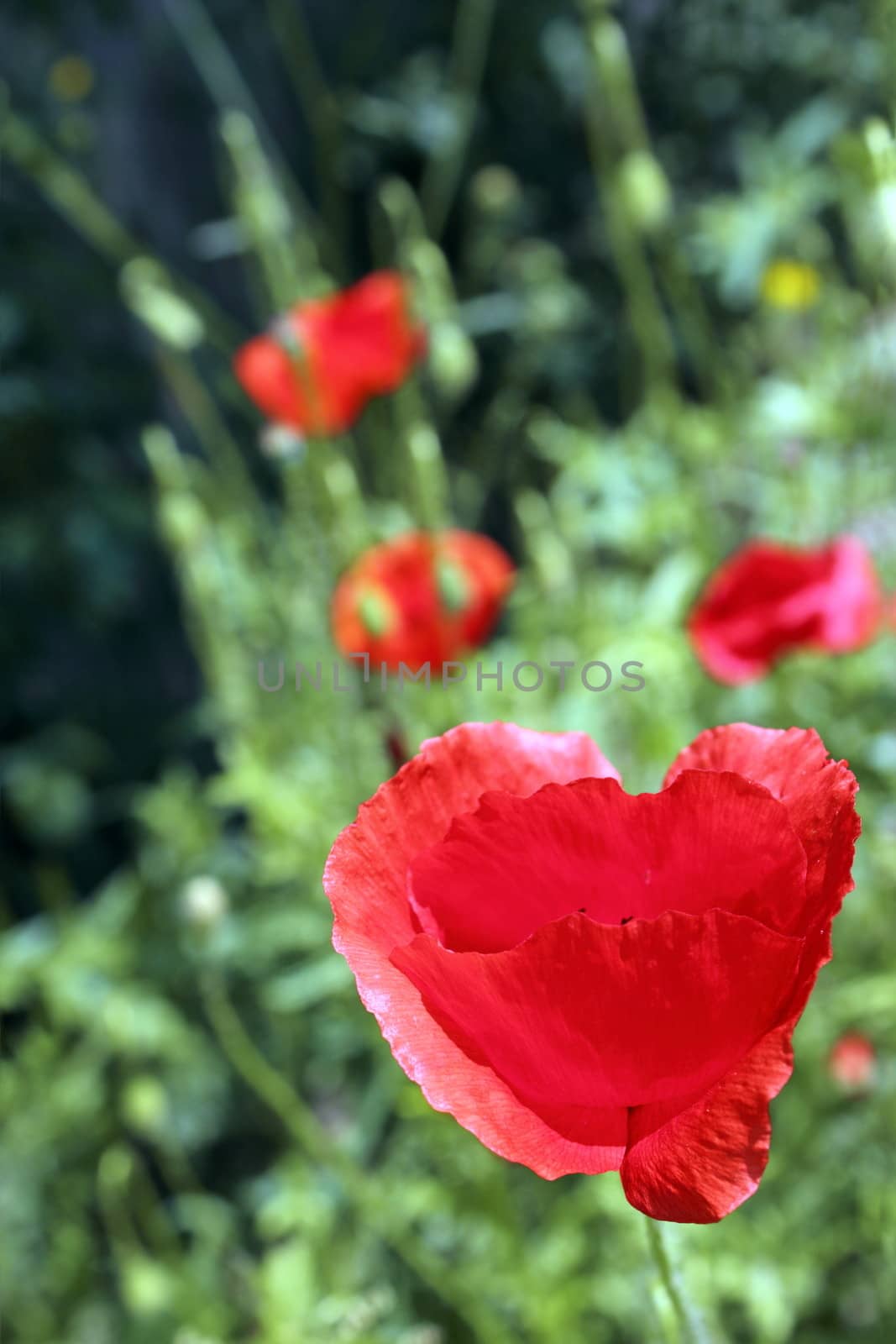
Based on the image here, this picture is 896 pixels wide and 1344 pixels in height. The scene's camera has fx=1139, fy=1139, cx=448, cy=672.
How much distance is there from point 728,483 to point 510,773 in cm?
105

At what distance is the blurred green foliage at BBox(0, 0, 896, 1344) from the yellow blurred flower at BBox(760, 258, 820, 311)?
3cm

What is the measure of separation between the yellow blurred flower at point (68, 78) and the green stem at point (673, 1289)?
1.84 metres

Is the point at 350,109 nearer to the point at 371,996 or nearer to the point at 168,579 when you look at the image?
the point at 168,579

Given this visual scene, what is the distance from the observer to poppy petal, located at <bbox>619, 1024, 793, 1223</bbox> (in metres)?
0.27

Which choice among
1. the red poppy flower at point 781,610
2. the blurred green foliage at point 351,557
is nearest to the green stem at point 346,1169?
the blurred green foliage at point 351,557

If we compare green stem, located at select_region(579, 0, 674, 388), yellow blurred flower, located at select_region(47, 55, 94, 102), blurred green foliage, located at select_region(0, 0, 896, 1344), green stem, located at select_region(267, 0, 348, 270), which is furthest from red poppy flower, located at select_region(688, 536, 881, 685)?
yellow blurred flower, located at select_region(47, 55, 94, 102)

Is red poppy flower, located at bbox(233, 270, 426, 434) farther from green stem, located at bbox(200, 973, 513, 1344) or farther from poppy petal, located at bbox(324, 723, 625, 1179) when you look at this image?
poppy petal, located at bbox(324, 723, 625, 1179)

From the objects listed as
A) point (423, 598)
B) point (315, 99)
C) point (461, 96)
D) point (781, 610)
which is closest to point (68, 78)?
point (315, 99)

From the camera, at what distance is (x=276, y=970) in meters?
1.39

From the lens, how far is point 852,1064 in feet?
2.98

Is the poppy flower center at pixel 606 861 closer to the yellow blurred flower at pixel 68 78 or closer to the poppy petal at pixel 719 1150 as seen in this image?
the poppy petal at pixel 719 1150

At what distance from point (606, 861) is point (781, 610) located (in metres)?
0.53

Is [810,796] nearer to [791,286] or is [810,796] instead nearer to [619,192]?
[619,192]

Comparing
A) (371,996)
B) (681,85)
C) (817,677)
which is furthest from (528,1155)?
(681,85)
